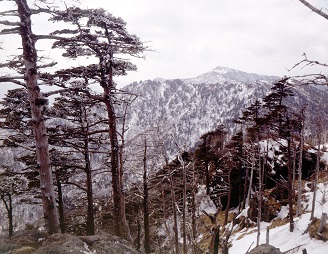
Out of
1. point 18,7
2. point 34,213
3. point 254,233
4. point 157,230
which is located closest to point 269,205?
point 254,233

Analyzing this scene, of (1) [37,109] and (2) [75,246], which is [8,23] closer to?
(1) [37,109]

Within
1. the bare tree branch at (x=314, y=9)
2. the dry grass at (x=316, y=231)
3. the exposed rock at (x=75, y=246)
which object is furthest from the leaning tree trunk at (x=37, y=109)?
the dry grass at (x=316, y=231)

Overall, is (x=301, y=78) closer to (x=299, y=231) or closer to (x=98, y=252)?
(x=98, y=252)

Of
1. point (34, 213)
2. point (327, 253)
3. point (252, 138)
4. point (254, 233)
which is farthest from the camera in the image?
point (34, 213)

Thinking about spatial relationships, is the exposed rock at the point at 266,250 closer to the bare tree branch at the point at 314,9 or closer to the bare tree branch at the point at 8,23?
the bare tree branch at the point at 314,9

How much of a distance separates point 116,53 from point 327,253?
13.4m

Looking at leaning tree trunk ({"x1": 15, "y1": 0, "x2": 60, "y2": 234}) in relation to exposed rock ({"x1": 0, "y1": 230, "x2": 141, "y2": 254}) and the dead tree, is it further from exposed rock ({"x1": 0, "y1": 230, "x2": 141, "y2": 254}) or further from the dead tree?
exposed rock ({"x1": 0, "y1": 230, "x2": 141, "y2": 254})

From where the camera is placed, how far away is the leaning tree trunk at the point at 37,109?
5.09m

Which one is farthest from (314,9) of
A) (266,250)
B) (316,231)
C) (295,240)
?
(295,240)

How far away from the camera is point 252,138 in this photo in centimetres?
2433

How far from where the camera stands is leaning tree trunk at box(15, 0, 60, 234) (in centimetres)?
509

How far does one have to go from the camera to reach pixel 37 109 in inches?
214

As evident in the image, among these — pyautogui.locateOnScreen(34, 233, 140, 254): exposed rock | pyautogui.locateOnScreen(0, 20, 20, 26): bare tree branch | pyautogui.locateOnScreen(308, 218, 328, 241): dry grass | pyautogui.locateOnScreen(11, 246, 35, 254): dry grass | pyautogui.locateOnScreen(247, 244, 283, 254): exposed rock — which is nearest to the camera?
pyautogui.locateOnScreen(34, 233, 140, 254): exposed rock

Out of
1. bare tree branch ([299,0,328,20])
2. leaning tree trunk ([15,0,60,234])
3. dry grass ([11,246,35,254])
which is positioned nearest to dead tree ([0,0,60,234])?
leaning tree trunk ([15,0,60,234])
